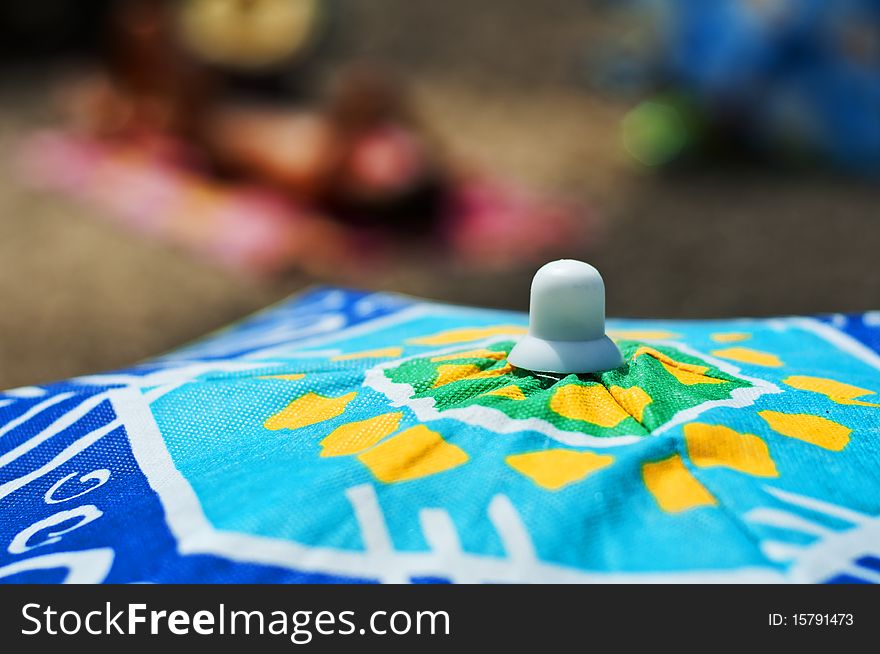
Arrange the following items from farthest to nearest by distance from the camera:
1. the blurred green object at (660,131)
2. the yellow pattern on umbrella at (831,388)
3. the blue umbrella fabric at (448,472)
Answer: the blurred green object at (660,131), the yellow pattern on umbrella at (831,388), the blue umbrella fabric at (448,472)

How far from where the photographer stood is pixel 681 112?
6.01 m

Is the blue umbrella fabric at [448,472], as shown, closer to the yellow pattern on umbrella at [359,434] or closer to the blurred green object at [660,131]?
the yellow pattern on umbrella at [359,434]

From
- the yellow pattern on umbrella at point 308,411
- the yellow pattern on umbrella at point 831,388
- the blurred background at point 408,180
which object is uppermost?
the blurred background at point 408,180

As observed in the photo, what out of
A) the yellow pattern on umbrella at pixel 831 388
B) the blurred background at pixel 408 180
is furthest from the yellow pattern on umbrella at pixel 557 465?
the blurred background at pixel 408 180

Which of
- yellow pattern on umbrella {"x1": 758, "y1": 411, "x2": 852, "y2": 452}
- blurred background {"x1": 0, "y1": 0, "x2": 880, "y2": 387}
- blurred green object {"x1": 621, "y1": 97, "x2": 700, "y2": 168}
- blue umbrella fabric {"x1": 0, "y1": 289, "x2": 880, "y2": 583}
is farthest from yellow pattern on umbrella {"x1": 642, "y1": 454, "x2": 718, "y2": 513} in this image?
blurred green object {"x1": 621, "y1": 97, "x2": 700, "y2": 168}

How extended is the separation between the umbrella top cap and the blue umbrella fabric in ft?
0.05

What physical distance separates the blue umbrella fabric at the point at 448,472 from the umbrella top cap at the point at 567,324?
0.05 ft

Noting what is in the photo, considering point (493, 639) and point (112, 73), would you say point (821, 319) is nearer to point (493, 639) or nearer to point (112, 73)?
point (493, 639)

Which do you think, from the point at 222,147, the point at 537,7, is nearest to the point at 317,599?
the point at 222,147

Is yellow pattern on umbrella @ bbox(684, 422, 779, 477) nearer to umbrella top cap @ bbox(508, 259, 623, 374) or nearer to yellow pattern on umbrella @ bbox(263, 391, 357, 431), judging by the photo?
umbrella top cap @ bbox(508, 259, 623, 374)

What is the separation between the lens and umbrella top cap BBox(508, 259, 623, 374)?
971 millimetres

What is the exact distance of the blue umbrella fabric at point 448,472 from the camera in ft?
2.49

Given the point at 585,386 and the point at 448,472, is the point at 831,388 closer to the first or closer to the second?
the point at 585,386

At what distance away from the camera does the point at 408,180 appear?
191 inches
